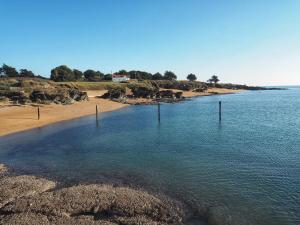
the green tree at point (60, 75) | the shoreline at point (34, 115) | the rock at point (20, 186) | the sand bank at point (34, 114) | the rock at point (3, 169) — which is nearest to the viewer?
the rock at point (20, 186)

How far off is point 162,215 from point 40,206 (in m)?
5.83

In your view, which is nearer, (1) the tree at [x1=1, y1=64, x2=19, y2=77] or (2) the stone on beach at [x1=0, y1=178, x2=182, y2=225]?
(2) the stone on beach at [x1=0, y1=178, x2=182, y2=225]

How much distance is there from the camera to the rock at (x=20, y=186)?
14.4 m

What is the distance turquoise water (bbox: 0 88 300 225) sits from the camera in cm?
1453

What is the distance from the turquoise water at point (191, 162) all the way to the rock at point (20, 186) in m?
1.39

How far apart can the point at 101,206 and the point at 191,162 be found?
398 inches

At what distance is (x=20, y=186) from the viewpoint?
15734mm

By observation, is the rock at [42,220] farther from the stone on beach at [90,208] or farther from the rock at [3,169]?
the rock at [3,169]

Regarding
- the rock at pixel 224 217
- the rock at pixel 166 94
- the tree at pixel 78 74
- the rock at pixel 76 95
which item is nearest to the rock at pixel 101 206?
the rock at pixel 224 217

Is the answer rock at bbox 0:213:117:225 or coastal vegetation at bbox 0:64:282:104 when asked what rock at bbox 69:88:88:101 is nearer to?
coastal vegetation at bbox 0:64:282:104

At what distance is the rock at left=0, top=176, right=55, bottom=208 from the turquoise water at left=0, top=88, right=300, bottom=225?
1.39 meters

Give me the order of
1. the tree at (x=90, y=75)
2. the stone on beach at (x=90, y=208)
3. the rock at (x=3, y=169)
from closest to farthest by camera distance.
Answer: the stone on beach at (x=90, y=208) < the rock at (x=3, y=169) < the tree at (x=90, y=75)

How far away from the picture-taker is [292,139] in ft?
96.5

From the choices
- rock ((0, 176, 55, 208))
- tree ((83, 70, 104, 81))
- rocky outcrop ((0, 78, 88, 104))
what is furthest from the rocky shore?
tree ((83, 70, 104, 81))
